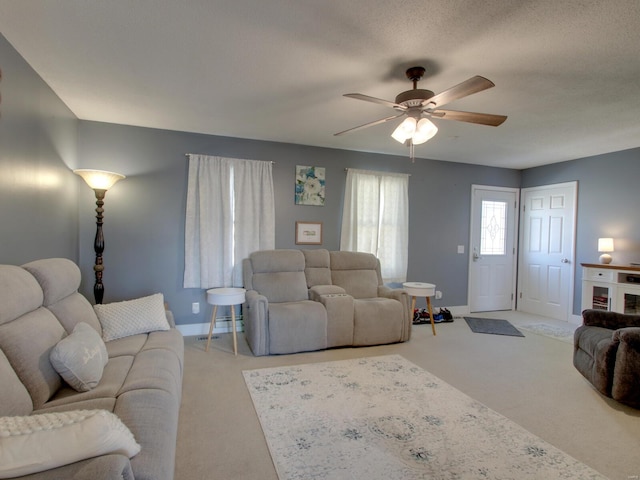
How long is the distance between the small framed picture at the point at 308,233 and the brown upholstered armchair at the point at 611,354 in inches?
119

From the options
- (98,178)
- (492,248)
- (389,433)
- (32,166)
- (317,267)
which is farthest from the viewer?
(492,248)

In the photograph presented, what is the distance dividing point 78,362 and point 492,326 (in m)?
4.77

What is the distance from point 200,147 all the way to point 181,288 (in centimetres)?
176

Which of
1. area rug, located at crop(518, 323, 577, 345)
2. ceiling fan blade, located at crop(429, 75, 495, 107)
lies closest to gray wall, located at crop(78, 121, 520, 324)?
ceiling fan blade, located at crop(429, 75, 495, 107)

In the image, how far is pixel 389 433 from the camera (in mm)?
2082

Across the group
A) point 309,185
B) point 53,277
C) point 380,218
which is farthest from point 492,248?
point 53,277

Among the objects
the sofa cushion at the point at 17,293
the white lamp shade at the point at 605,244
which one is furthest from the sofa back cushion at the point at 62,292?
the white lamp shade at the point at 605,244

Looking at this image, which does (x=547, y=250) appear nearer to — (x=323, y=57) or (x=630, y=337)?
(x=630, y=337)

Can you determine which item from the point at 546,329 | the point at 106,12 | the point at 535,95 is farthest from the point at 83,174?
the point at 546,329

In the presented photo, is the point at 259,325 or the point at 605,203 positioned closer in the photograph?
the point at 259,325

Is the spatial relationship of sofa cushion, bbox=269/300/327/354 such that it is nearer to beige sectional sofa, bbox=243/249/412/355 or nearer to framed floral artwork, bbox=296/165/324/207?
beige sectional sofa, bbox=243/249/412/355

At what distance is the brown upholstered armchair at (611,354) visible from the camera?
2.38 metres

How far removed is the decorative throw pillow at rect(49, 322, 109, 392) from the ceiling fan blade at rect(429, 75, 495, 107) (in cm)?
A: 250

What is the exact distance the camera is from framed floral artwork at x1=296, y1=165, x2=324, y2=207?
4555 millimetres
